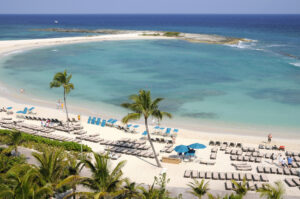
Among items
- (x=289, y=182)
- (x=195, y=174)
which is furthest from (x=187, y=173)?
(x=289, y=182)

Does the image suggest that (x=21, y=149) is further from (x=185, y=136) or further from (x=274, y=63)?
(x=274, y=63)

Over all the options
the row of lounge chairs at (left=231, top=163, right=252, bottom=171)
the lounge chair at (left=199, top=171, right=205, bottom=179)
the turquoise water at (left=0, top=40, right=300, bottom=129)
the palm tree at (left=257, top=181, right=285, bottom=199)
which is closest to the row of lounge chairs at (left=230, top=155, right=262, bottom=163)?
the row of lounge chairs at (left=231, top=163, right=252, bottom=171)

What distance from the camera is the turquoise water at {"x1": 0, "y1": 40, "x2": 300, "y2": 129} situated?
31234 millimetres

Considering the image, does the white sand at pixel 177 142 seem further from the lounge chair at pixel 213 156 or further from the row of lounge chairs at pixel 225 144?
the row of lounge chairs at pixel 225 144

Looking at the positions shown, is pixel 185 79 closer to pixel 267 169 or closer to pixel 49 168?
pixel 267 169

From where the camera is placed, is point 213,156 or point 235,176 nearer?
point 235,176

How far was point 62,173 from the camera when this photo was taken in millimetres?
12586

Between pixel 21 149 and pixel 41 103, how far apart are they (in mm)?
15360

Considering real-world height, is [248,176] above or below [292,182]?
above

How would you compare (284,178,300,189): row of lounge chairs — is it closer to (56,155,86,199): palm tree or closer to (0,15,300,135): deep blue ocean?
(0,15,300,135): deep blue ocean

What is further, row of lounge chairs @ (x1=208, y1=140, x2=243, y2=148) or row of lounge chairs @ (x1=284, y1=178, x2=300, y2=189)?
row of lounge chairs @ (x1=208, y1=140, x2=243, y2=148)

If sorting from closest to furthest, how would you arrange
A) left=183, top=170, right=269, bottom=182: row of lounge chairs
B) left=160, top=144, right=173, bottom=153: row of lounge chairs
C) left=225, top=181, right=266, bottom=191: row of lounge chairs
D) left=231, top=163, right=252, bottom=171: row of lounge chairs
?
left=225, top=181, right=266, bottom=191: row of lounge chairs → left=183, top=170, right=269, bottom=182: row of lounge chairs → left=231, top=163, right=252, bottom=171: row of lounge chairs → left=160, top=144, right=173, bottom=153: row of lounge chairs

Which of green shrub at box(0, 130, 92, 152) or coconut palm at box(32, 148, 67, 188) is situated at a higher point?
A: green shrub at box(0, 130, 92, 152)

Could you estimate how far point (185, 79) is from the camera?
4441cm
